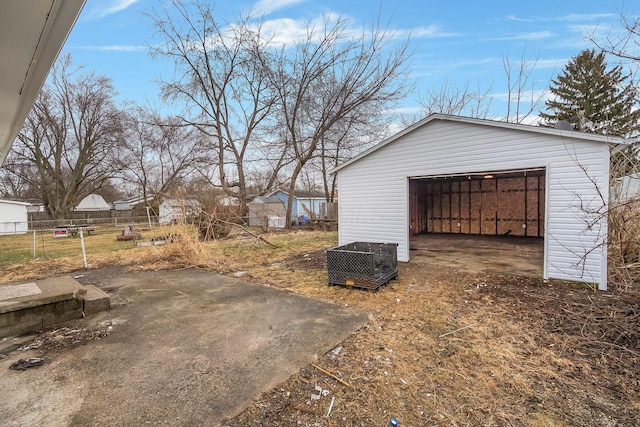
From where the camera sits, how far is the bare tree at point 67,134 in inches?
852

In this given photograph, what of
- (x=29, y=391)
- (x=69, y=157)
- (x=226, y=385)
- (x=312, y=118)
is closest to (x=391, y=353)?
(x=226, y=385)

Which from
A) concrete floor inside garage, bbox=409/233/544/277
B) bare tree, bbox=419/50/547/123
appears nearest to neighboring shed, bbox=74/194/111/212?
bare tree, bbox=419/50/547/123

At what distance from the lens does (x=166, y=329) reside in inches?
145

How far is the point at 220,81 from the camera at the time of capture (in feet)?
56.7

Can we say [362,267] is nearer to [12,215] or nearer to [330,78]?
[330,78]

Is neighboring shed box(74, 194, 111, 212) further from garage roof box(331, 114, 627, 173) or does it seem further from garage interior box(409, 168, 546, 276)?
garage roof box(331, 114, 627, 173)

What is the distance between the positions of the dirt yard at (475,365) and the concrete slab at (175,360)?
24 cm

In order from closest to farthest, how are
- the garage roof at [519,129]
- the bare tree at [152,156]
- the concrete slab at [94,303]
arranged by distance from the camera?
1. the concrete slab at [94,303]
2. the garage roof at [519,129]
3. the bare tree at [152,156]

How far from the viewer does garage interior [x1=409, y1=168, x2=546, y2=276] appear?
28.9 feet

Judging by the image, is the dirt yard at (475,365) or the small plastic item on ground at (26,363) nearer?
the dirt yard at (475,365)

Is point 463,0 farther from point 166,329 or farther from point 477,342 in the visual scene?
point 166,329

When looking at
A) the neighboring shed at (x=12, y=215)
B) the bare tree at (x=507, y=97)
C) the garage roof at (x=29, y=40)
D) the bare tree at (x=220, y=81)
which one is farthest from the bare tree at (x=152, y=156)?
the garage roof at (x=29, y=40)

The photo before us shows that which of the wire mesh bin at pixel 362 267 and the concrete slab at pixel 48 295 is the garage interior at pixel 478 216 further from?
the concrete slab at pixel 48 295

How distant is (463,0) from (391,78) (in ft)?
17.3
